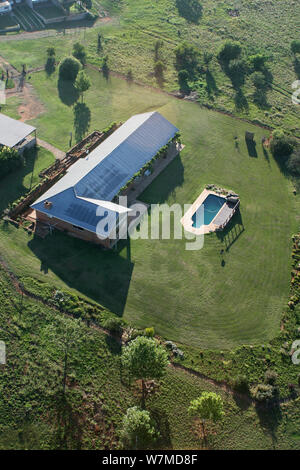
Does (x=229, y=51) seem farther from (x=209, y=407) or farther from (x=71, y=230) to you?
(x=209, y=407)

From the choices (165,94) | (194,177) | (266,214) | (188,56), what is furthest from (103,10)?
(266,214)

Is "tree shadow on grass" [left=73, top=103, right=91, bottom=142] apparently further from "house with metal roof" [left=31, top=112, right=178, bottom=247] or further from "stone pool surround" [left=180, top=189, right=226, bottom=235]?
"stone pool surround" [left=180, top=189, right=226, bottom=235]

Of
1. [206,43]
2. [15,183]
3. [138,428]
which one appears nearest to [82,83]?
[15,183]

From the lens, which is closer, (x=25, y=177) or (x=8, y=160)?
(x=8, y=160)

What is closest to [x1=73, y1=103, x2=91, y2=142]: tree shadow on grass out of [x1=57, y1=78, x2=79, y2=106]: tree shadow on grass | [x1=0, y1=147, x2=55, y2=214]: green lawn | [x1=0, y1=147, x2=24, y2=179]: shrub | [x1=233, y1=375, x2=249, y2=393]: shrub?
[x1=57, y1=78, x2=79, y2=106]: tree shadow on grass

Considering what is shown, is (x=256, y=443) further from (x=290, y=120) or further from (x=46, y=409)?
(x=290, y=120)

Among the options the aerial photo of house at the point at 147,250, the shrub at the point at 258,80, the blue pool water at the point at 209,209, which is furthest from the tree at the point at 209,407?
the shrub at the point at 258,80

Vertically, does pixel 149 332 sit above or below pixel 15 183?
below
